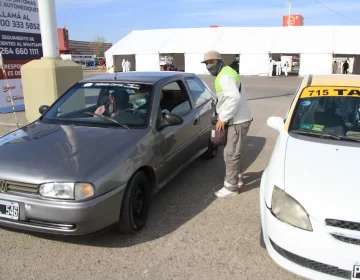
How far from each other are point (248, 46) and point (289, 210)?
3229 centimetres

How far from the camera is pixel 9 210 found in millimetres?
3014

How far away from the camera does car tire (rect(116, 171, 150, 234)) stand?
3.29 m

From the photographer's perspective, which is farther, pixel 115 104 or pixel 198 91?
pixel 198 91

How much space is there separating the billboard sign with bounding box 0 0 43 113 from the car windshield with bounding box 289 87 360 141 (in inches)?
333

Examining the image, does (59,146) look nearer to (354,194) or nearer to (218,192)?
(218,192)

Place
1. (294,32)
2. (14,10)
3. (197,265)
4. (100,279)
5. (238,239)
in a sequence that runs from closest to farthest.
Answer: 1. (100,279)
2. (197,265)
3. (238,239)
4. (14,10)
5. (294,32)

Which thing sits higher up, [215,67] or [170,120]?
[215,67]

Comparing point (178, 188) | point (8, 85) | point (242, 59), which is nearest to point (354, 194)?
point (178, 188)

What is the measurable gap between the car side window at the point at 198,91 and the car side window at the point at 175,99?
0.75 feet

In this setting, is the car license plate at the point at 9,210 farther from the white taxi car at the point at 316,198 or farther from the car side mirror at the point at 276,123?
the car side mirror at the point at 276,123

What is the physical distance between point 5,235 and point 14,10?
28.0 ft

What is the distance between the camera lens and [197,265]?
301 centimetres

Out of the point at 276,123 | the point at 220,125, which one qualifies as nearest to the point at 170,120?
the point at 220,125

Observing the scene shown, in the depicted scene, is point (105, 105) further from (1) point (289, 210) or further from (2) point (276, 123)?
(1) point (289, 210)
